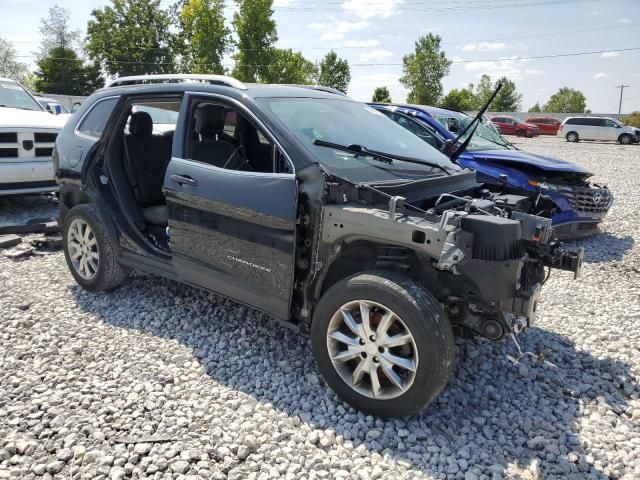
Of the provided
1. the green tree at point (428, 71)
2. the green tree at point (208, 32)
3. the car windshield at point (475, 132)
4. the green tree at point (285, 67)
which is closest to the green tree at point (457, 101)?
the green tree at point (428, 71)

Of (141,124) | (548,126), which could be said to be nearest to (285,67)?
(548,126)

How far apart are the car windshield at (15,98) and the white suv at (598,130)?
32.5 m

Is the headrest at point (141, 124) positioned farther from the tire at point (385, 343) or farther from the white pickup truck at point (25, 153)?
the white pickup truck at point (25, 153)

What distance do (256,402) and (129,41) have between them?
59.8 meters

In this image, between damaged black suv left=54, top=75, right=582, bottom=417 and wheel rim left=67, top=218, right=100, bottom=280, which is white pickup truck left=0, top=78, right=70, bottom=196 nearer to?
wheel rim left=67, top=218, right=100, bottom=280

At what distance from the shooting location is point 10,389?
10.5 feet

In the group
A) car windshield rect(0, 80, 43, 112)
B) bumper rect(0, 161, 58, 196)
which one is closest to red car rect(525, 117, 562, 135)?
car windshield rect(0, 80, 43, 112)

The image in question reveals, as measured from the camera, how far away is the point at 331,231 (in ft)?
9.93

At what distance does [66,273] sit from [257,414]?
332 cm

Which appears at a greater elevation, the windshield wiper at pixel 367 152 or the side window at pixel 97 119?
the side window at pixel 97 119

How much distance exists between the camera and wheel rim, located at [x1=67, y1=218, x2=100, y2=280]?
4.62 m

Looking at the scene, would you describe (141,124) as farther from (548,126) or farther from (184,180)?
(548,126)

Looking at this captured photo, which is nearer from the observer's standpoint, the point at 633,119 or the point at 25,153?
the point at 25,153

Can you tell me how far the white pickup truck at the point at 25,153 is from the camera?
6.98 m
